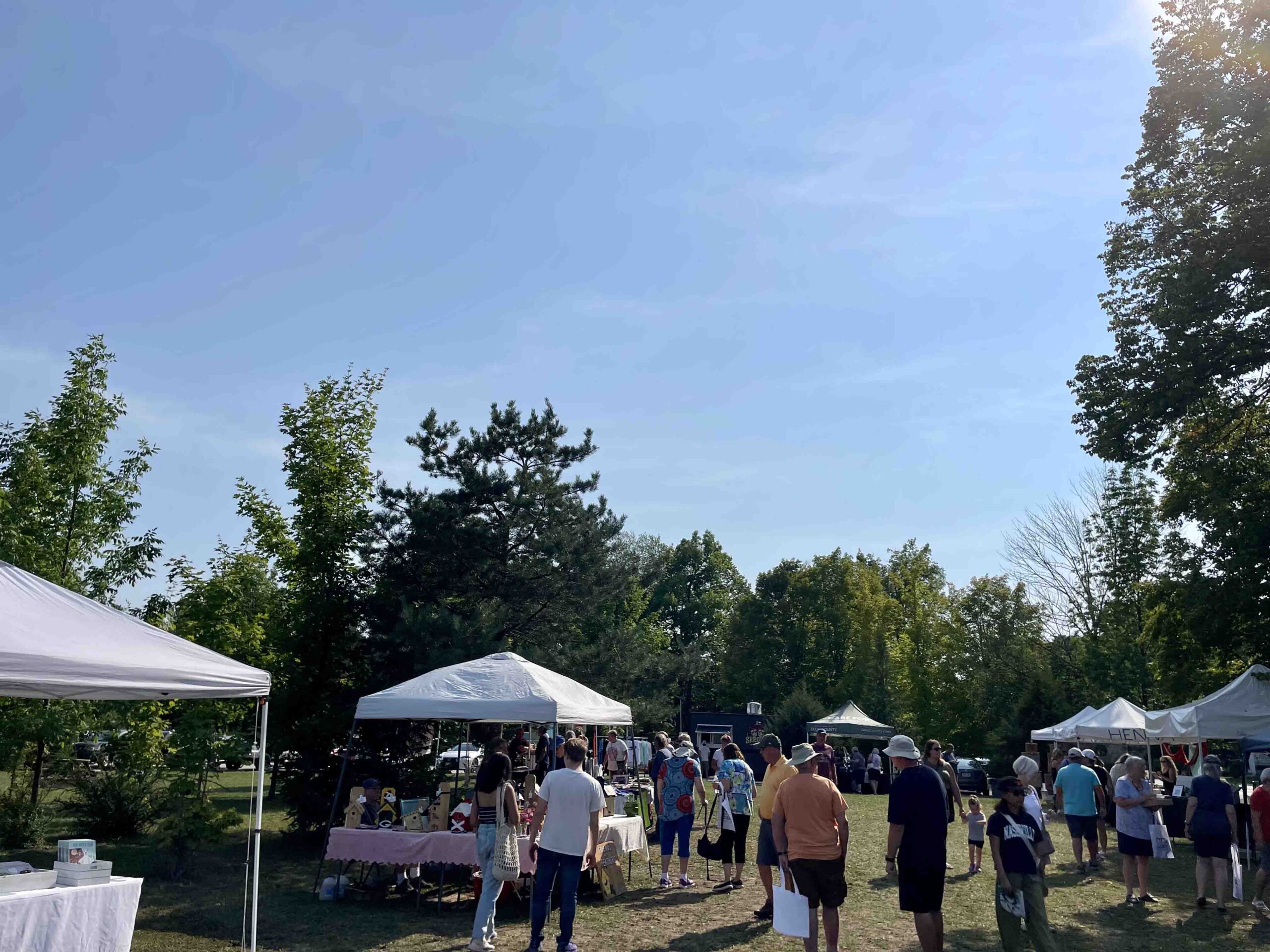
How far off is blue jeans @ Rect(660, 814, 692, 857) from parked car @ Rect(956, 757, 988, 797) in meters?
20.6

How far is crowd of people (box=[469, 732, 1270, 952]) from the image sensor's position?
6.84 m

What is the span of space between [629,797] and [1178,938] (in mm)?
7288

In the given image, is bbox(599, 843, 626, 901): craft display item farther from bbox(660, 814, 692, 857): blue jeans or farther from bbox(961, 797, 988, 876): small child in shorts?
bbox(961, 797, 988, 876): small child in shorts

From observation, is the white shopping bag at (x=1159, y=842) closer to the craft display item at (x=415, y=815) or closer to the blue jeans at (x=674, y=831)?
the blue jeans at (x=674, y=831)

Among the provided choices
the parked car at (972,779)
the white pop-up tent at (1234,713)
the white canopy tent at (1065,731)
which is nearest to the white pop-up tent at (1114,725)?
the white canopy tent at (1065,731)

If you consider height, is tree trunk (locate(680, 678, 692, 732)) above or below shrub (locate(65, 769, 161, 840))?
above

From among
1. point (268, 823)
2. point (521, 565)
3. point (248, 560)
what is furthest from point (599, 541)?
point (268, 823)

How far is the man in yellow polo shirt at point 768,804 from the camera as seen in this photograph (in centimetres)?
898

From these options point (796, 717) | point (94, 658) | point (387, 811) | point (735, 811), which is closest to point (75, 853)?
point (94, 658)

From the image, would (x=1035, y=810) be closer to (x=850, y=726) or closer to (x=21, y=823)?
(x=21, y=823)

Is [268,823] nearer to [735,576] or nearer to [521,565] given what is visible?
[521,565]

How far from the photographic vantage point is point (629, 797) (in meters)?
14.3

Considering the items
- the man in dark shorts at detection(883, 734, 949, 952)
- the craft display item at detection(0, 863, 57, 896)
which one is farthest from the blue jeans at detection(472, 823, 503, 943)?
the man in dark shorts at detection(883, 734, 949, 952)

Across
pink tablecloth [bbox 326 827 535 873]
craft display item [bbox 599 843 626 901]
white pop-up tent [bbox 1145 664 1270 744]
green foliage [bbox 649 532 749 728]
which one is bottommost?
craft display item [bbox 599 843 626 901]
